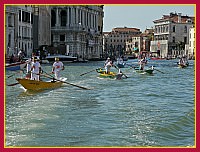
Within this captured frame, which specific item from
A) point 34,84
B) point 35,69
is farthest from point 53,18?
point 34,84

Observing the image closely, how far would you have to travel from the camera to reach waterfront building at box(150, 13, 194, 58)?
8281 centimetres

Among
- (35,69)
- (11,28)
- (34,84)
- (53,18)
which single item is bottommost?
(34,84)

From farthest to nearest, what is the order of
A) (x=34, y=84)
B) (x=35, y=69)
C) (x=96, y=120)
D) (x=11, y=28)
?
(x=11, y=28), (x=35, y=69), (x=34, y=84), (x=96, y=120)

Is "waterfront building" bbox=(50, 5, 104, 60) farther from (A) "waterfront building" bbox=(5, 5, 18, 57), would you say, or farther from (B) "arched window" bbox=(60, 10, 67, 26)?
(A) "waterfront building" bbox=(5, 5, 18, 57)

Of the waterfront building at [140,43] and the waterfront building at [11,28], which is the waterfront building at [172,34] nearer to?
the waterfront building at [140,43]

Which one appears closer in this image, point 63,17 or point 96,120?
point 96,120

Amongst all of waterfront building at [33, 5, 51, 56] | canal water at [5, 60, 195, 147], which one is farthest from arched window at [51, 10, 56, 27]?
canal water at [5, 60, 195, 147]

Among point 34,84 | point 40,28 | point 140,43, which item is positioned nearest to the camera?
point 34,84

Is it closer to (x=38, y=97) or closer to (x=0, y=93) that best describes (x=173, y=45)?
(x=38, y=97)

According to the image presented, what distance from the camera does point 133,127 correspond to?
7.20 m

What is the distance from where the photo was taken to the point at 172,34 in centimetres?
8438

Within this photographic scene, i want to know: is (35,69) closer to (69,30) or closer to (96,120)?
(96,120)

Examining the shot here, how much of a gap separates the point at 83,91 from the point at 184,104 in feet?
11.9

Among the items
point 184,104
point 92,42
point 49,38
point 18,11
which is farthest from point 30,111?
point 92,42
